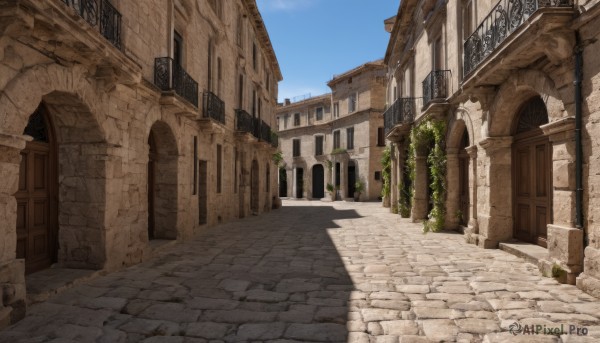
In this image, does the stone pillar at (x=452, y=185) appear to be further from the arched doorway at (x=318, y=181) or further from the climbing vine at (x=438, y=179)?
the arched doorway at (x=318, y=181)

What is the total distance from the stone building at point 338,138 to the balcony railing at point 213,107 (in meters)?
18.2

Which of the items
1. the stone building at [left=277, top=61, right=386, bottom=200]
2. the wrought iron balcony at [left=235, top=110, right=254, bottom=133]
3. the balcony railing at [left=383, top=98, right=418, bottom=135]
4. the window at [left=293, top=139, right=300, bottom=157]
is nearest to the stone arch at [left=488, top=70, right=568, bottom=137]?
the balcony railing at [left=383, top=98, right=418, bottom=135]

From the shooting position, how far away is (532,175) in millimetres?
7027

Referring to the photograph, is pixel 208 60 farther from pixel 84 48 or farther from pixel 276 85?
pixel 276 85

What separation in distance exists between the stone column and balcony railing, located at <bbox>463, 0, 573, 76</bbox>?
1.84 metres

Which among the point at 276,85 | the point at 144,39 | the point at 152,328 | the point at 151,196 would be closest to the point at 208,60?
the point at 144,39

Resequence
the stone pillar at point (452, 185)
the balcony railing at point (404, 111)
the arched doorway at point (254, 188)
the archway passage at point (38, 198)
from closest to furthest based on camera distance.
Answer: the archway passage at point (38, 198)
the stone pillar at point (452, 185)
the balcony railing at point (404, 111)
the arched doorway at point (254, 188)

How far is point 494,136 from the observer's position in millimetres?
7664

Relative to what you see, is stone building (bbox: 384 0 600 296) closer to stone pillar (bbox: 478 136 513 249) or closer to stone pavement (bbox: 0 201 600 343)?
stone pillar (bbox: 478 136 513 249)

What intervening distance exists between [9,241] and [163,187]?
5007mm

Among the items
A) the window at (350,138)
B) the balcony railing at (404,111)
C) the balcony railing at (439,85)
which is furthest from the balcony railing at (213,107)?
the window at (350,138)

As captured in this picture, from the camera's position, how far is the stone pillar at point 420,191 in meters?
12.6

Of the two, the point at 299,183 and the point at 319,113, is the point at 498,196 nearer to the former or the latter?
the point at 319,113

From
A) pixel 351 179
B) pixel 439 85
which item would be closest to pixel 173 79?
pixel 439 85
